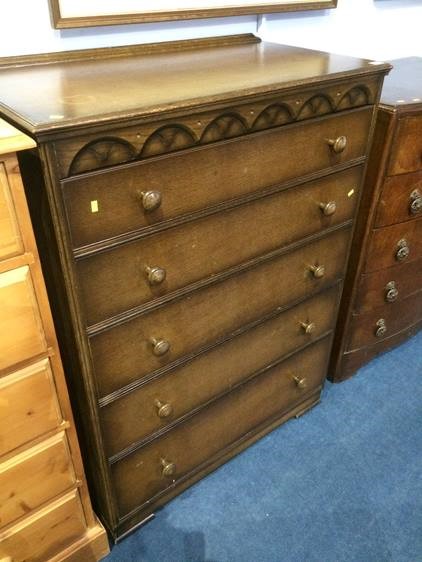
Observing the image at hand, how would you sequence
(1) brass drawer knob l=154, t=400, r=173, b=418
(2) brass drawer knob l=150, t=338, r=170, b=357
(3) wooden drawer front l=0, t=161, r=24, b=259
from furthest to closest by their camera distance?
(1) brass drawer knob l=154, t=400, r=173, b=418 → (2) brass drawer knob l=150, t=338, r=170, b=357 → (3) wooden drawer front l=0, t=161, r=24, b=259

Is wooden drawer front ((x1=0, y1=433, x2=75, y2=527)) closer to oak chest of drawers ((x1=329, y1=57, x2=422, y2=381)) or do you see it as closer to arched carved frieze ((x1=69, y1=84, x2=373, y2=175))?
arched carved frieze ((x1=69, y1=84, x2=373, y2=175))

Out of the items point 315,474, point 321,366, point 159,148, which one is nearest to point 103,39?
point 159,148

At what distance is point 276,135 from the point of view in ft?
3.48

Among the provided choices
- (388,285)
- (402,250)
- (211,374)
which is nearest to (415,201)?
(402,250)

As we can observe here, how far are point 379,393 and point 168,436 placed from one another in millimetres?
978

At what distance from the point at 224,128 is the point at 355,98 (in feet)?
1.33

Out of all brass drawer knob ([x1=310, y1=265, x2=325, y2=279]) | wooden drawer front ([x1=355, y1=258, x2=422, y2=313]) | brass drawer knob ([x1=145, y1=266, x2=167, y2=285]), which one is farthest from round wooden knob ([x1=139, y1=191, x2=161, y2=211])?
wooden drawer front ([x1=355, y1=258, x2=422, y2=313])

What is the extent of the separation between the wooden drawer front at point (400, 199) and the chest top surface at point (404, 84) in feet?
0.73

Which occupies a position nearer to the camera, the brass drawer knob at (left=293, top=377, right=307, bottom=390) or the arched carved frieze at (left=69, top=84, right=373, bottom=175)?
the arched carved frieze at (left=69, top=84, right=373, bottom=175)

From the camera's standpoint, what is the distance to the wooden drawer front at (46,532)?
110 cm

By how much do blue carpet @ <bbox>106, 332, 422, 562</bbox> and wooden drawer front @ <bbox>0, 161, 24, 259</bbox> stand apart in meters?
1.00

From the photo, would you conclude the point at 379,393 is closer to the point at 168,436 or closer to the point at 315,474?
the point at 315,474

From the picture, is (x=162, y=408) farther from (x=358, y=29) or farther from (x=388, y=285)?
(x=358, y=29)

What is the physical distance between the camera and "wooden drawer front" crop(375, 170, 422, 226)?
1.51 m
